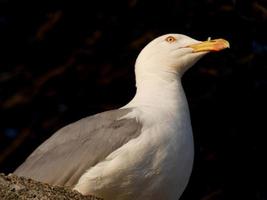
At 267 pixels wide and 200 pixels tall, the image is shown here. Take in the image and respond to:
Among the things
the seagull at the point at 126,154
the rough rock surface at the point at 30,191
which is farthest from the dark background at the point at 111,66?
the rough rock surface at the point at 30,191

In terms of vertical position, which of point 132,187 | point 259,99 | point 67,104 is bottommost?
point 259,99

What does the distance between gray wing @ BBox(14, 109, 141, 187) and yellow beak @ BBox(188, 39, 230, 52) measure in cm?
69

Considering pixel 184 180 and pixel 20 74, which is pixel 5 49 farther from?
pixel 184 180

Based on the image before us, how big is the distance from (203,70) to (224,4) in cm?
44

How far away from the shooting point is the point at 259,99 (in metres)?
8.87

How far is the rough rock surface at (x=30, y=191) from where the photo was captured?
17.1 feet

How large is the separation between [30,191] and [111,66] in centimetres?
328

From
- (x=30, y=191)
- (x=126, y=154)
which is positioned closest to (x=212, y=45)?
(x=126, y=154)

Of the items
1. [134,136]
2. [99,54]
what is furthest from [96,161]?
[99,54]

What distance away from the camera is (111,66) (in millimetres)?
8539

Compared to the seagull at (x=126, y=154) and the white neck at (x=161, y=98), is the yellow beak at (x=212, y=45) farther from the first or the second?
the seagull at (x=126, y=154)

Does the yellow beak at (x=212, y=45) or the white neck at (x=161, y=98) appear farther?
the yellow beak at (x=212, y=45)

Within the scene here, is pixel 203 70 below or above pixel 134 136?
below

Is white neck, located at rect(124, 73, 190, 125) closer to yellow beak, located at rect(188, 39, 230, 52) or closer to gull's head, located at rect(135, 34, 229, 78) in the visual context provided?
gull's head, located at rect(135, 34, 229, 78)
